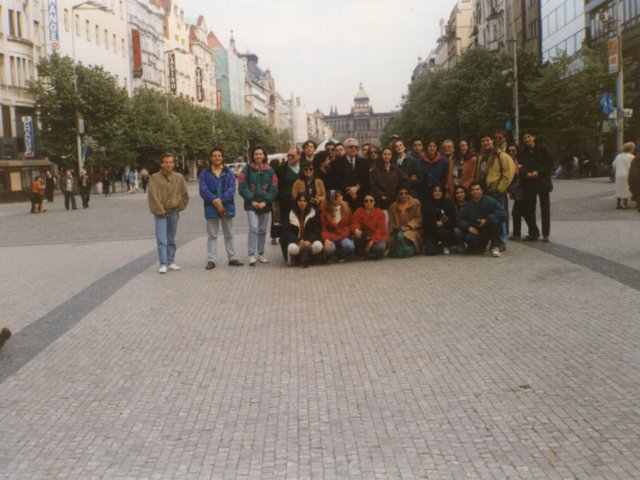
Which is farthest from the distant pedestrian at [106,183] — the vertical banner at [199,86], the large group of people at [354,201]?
the vertical banner at [199,86]

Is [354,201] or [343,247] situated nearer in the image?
[343,247]

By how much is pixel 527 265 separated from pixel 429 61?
174 m

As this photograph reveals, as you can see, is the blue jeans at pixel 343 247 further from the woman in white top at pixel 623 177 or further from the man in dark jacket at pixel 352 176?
the woman in white top at pixel 623 177

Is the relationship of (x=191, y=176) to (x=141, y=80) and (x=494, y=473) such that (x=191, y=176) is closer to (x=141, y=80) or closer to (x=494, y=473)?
(x=141, y=80)

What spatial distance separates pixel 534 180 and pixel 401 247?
312 centimetres

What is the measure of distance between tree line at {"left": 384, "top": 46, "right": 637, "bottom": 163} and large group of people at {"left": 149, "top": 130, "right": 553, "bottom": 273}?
34479 millimetres

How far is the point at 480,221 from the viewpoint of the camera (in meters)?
14.0

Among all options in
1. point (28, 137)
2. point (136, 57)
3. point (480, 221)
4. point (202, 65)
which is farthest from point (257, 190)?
point (202, 65)

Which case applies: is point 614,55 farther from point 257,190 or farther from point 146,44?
point 146,44

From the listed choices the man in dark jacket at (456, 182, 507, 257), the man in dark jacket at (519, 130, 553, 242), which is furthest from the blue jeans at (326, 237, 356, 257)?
the man in dark jacket at (519, 130, 553, 242)

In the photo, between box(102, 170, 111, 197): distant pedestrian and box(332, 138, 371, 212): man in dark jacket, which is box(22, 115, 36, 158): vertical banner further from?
box(332, 138, 371, 212): man in dark jacket

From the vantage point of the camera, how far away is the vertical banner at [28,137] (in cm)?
5775

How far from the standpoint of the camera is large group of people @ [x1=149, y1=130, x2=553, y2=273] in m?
13.9

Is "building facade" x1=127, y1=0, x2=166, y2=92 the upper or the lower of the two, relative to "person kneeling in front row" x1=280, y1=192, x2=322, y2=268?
upper
